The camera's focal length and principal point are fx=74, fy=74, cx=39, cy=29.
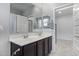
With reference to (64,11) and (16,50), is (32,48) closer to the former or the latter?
(16,50)

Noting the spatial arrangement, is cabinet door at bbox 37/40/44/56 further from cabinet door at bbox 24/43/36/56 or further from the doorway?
the doorway

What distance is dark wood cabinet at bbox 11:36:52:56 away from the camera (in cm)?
125

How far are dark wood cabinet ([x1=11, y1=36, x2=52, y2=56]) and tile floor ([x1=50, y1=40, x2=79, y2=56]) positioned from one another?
0.16 metres

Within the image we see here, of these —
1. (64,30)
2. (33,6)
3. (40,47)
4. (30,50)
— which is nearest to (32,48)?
(30,50)

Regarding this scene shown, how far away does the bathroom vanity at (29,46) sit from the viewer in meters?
1.23

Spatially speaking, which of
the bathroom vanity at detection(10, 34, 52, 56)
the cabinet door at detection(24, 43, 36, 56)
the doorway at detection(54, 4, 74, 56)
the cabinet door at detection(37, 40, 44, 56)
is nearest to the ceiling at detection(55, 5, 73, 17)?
the doorway at detection(54, 4, 74, 56)

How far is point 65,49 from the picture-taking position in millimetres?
1442

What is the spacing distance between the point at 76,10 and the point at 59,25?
0.41 m

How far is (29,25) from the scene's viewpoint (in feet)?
4.93

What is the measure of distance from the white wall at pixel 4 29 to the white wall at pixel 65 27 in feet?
3.11

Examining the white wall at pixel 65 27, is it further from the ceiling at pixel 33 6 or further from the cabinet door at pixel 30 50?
the cabinet door at pixel 30 50

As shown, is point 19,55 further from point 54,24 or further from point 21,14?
point 54,24

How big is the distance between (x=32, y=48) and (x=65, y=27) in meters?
0.75

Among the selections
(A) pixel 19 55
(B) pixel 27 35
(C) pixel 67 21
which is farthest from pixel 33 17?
(A) pixel 19 55
